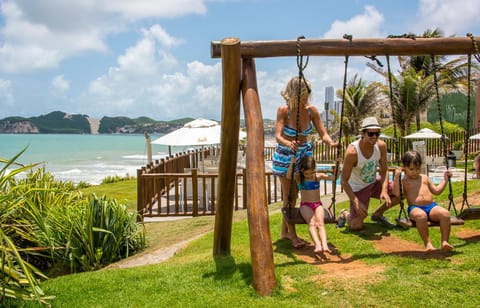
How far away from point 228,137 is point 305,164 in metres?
0.94

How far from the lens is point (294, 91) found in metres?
4.82

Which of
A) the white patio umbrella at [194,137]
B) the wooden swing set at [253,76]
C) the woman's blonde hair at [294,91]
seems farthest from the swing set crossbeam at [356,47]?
the white patio umbrella at [194,137]

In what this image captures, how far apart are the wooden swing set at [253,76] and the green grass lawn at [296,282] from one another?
24.1 inches

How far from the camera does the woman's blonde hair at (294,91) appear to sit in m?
4.78

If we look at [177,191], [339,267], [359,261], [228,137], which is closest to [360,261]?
[359,261]

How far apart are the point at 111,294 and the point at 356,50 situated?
3.67m

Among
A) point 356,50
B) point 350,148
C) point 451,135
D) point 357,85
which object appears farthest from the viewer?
point 357,85

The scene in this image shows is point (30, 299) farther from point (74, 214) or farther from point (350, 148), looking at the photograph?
point (350, 148)

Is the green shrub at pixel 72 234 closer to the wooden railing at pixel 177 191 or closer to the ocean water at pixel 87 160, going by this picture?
the ocean water at pixel 87 160

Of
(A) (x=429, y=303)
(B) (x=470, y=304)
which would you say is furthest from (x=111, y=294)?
(B) (x=470, y=304)

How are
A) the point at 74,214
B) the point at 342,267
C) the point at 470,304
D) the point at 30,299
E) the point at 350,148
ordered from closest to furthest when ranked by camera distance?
the point at 470,304
the point at 30,299
the point at 342,267
the point at 350,148
the point at 74,214

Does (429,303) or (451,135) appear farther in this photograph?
(451,135)

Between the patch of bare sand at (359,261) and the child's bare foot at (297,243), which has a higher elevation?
the child's bare foot at (297,243)

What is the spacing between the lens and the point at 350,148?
17.3ft
